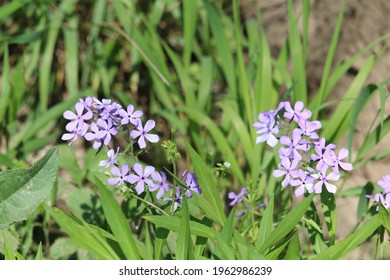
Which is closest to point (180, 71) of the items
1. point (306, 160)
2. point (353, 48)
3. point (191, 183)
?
point (353, 48)

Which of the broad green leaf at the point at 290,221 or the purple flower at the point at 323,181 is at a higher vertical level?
the purple flower at the point at 323,181

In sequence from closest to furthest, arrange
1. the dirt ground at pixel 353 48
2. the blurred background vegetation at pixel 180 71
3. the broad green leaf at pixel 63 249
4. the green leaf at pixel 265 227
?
the green leaf at pixel 265 227 < the broad green leaf at pixel 63 249 < the blurred background vegetation at pixel 180 71 < the dirt ground at pixel 353 48

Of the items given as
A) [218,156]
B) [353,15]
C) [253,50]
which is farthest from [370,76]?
[218,156]

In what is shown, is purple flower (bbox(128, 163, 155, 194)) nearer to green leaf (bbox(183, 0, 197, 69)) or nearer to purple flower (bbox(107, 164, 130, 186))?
purple flower (bbox(107, 164, 130, 186))

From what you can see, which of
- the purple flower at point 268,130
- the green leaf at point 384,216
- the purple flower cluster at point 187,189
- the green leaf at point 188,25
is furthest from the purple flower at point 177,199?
the green leaf at point 188,25

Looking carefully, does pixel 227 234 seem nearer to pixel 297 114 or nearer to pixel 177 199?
pixel 177 199

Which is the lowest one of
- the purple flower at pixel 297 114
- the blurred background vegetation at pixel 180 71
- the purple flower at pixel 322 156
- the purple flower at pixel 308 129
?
the purple flower at pixel 322 156

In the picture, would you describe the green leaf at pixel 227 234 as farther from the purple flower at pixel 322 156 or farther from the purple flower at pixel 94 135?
the purple flower at pixel 94 135
